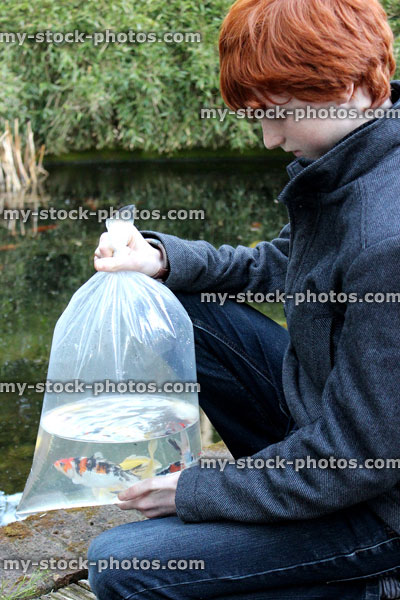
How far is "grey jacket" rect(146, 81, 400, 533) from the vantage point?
1108mm

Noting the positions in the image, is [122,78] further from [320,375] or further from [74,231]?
[320,375]

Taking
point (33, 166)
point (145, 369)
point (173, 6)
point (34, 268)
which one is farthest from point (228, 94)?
point (173, 6)

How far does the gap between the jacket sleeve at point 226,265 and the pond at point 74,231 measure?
32.6 inches

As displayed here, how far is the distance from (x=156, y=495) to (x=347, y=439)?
331mm

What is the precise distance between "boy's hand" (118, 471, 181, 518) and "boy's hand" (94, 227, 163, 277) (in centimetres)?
45

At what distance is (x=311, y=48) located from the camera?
1.18 m

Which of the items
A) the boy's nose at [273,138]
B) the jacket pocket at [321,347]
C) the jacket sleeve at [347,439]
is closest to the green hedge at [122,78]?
the boy's nose at [273,138]

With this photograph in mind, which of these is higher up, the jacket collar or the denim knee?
the jacket collar

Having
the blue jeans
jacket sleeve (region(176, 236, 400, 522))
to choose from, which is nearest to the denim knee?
the blue jeans

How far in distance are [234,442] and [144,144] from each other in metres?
7.49

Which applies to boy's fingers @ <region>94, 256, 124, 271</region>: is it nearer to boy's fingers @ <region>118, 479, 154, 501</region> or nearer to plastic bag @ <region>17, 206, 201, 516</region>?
plastic bag @ <region>17, 206, 201, 516</region>

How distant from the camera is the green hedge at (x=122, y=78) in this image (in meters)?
8.04

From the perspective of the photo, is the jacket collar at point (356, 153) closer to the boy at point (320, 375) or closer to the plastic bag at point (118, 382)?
the boy at point (320, 375)

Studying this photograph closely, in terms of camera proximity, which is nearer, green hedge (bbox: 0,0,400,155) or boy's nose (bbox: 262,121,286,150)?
boy's nose (bbox: 262,121,286,150)
